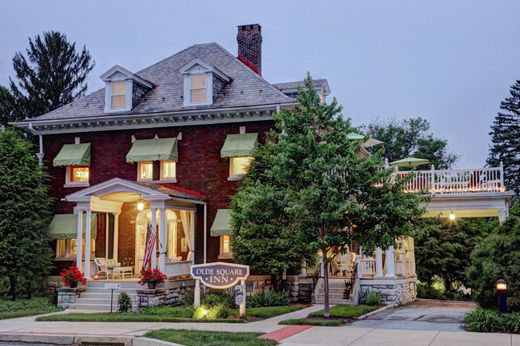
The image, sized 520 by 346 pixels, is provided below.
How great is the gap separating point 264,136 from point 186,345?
41.9 feet

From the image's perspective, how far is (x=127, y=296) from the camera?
21000 mm

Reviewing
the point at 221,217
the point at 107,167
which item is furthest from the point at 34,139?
the point at 221,217

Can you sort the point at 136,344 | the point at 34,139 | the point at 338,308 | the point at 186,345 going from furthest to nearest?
the point at 34,139 < the point at 338,308 < the point at 136,344 < the point at 186,345

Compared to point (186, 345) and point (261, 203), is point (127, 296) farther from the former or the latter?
point (186, 345)

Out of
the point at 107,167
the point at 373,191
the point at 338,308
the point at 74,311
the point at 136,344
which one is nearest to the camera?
the point at 136,344

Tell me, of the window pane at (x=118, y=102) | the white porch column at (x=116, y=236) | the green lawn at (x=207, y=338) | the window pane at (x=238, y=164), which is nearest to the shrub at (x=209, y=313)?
the green lawn at (x=207, y=338)

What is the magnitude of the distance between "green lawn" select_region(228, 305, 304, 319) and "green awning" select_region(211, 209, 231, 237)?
13.5 ft

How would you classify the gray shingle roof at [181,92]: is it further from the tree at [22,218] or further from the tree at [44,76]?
→ the tree at [44,76]

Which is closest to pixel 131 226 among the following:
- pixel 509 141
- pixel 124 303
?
pixel 124 303

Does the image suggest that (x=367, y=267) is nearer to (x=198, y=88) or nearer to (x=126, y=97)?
(x=198, y=88)

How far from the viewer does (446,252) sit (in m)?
34.5

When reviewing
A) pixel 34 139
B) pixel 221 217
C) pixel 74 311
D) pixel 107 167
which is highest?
pixel 34 139

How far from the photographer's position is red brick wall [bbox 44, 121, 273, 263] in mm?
24969

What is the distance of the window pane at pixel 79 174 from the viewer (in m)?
27.1
